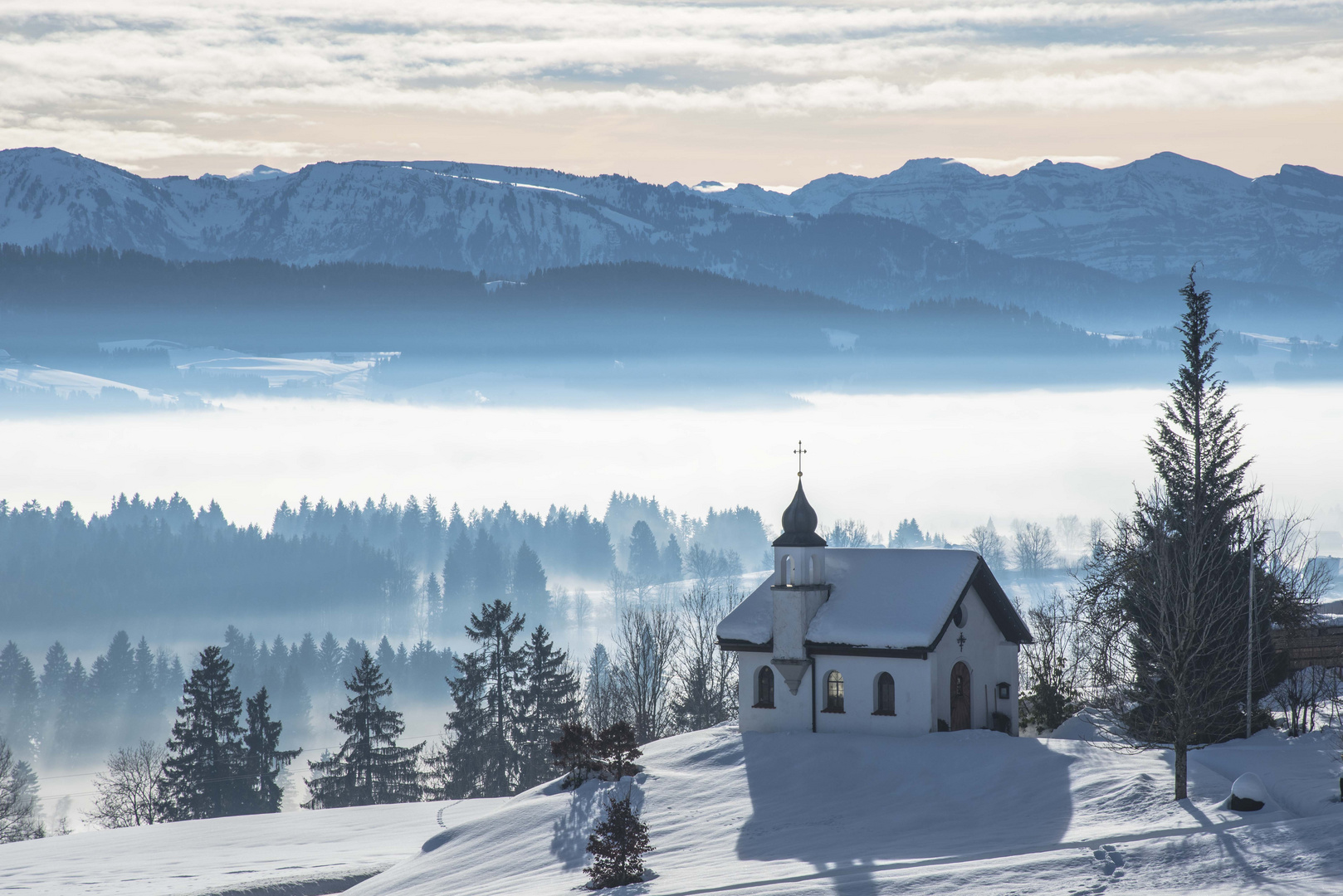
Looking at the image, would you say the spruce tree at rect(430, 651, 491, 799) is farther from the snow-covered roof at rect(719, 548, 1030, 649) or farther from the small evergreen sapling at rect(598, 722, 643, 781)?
the small evergreen sapling at rect(598, 722, 643, 781)

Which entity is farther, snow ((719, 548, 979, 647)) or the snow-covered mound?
snow ((719, 548, 979, 647))

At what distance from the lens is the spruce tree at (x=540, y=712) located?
7606 cm

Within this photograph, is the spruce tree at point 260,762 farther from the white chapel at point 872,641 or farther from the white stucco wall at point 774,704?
the white chapel at point 872,641

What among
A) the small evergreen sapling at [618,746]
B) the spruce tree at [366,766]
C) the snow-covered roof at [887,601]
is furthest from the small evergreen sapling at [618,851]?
the spruce tree at [366,766]

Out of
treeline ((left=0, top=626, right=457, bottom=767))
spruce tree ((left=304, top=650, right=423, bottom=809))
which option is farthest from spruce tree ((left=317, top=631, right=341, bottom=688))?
spruce tree ((left=304, top=650, right=423, bottom=809))

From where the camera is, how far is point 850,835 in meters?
32.8

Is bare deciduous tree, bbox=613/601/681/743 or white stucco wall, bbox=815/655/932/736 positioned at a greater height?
white stucco wall, bbox=815/655/932/736

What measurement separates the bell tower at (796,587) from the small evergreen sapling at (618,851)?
41.7ft

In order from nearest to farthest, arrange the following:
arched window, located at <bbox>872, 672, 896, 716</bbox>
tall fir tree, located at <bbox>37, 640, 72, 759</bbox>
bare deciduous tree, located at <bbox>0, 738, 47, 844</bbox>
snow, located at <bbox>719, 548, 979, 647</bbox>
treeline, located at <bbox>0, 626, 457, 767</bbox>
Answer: arched window, located at <bbox>872, 672, 896, 716</bbox> < snow, located at <bbox>719, 548, 979, 647</bbox> < bare deciduous tree, located at <bbox>0, 738, 47, 844</bbox> < treeline, located at <bbox>0, 626, 457, 767</bbox> < tall fir tree, located at <bbox>37, 640, 72, 759</bbox>

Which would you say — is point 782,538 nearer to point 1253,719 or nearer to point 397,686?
point 1253,719

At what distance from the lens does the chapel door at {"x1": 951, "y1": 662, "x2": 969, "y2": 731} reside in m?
42.9

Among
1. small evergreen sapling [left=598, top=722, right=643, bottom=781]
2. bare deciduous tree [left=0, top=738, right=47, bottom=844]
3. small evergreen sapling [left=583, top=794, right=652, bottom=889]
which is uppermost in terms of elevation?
small evergreen sapling [left=598, top=722, right=643, bottom=781]

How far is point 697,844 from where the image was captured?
113 ft

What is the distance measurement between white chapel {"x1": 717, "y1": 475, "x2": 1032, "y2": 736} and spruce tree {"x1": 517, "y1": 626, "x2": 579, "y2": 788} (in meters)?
33.1
